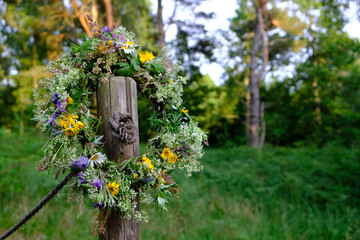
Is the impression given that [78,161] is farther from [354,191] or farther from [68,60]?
[354,191]

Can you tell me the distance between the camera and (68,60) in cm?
204

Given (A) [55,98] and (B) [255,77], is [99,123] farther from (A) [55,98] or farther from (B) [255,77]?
(B) [255,77]

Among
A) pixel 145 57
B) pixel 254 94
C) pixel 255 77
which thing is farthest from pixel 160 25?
pixel 145 57

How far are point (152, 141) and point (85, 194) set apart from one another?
526mm

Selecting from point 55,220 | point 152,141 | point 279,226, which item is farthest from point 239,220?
point 152,141

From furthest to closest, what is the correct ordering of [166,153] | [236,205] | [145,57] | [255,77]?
1. [255,77]
2. [236,205]
3. [145,57]
4. [166,153]

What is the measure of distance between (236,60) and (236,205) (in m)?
15.0

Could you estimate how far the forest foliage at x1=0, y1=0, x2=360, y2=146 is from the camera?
13.7 metres

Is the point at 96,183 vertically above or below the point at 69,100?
below

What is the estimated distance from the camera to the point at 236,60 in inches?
764

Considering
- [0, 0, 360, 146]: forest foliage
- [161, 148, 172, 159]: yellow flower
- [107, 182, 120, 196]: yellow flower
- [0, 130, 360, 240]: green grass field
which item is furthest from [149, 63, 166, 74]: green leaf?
[0, 0, 360, 146]: forest foliage

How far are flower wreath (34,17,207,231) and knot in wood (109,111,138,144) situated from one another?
108 mm

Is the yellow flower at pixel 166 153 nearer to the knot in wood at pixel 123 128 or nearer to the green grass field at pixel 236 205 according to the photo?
the knot in wood at pixel 123 128

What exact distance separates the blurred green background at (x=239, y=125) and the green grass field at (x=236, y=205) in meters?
0.03
